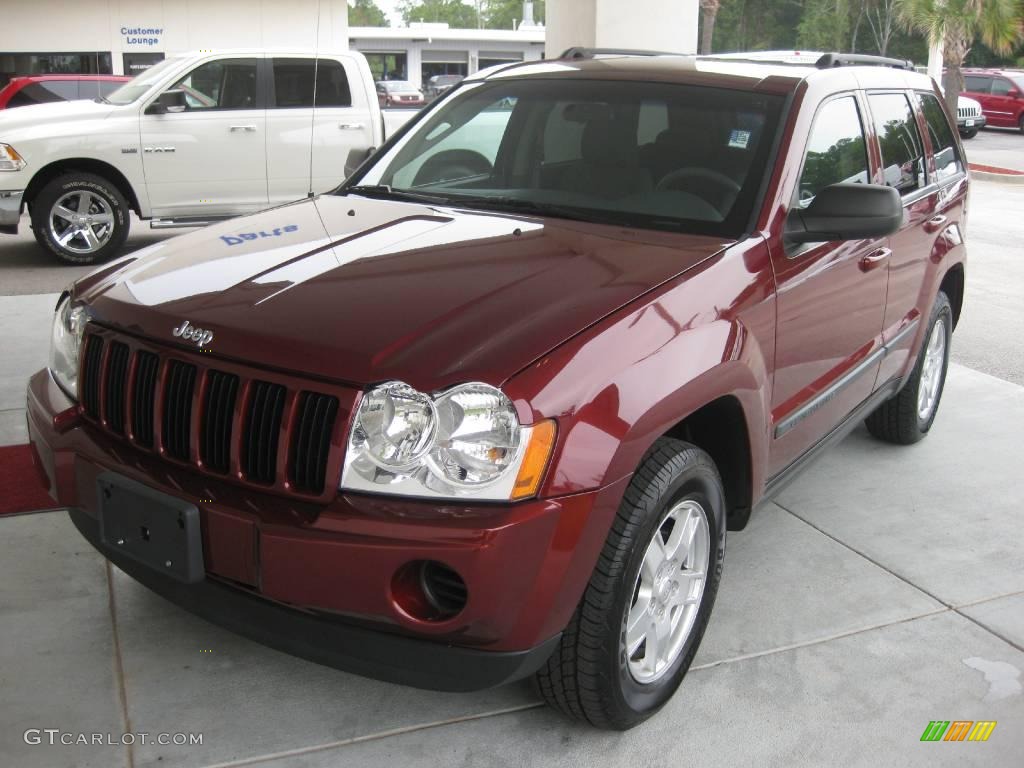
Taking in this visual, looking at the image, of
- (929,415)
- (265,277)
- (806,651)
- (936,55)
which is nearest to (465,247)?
(265,277)

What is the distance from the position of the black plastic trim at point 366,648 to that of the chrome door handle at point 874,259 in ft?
6.71

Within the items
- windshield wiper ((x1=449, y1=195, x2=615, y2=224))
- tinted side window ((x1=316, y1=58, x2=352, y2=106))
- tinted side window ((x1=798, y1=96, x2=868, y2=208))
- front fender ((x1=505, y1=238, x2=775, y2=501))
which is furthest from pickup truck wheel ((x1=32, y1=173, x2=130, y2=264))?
front fender ((x1=505, y1=238, x2=775, y2=501))

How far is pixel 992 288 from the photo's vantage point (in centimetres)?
898

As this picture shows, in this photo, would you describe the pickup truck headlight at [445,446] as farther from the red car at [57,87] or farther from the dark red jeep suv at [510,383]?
the red car at [57,87]

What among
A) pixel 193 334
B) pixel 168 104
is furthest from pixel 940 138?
pixel 168 104

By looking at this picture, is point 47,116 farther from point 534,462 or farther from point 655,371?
point 534,462

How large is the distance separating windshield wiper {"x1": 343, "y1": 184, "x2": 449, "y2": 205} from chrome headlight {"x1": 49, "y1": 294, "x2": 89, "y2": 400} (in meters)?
1.20

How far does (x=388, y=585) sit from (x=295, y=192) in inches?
323

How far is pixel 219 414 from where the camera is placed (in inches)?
100

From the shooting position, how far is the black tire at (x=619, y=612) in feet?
8.31

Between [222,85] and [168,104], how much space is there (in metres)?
0.53

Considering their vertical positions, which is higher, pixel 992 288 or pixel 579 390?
pixel 579 390

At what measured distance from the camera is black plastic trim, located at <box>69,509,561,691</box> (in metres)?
2.36

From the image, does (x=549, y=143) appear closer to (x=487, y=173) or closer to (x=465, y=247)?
(x=487, y=173)
